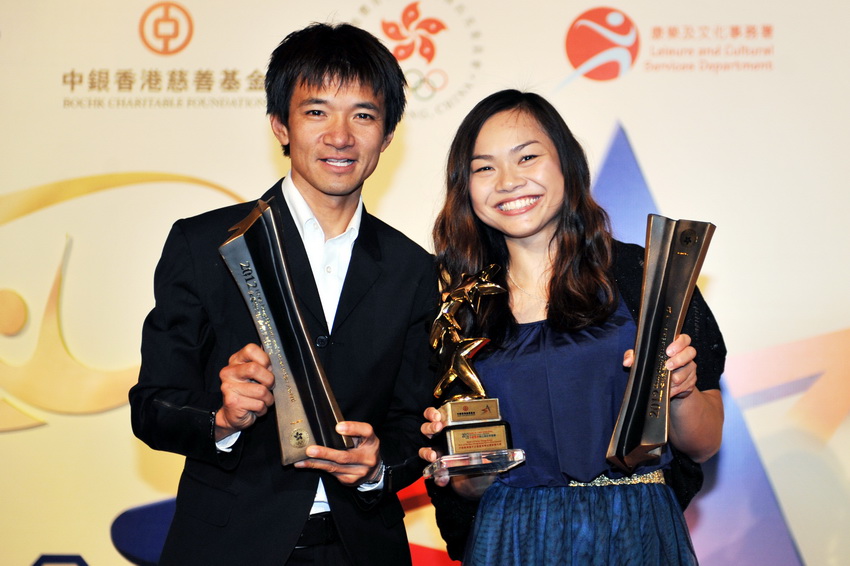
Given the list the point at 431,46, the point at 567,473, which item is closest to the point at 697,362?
the point at 567,473

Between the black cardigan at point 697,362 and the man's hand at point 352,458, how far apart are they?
0.28m

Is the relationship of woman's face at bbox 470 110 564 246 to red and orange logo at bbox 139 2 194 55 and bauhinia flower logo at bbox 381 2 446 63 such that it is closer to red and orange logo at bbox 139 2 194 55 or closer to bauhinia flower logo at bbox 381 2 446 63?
bauhinia flower logo at bbox 381 2 446 63

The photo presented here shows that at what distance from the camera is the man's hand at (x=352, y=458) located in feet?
4.90

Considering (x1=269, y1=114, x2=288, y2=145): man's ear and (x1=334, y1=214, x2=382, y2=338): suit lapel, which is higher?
(x1=269, y1=114, x2=288, y2=145): man's ear

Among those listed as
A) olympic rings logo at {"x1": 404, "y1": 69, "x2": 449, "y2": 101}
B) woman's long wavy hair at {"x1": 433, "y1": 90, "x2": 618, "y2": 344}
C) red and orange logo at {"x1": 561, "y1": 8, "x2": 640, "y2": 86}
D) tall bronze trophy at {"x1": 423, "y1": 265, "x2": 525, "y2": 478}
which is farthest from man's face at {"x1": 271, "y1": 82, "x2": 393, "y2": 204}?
red and orange logo at {"x1": 561, "y1": 8, "x2": 640, "y2": 86}

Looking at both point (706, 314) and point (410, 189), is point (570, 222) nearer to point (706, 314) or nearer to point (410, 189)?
point (706, 314)

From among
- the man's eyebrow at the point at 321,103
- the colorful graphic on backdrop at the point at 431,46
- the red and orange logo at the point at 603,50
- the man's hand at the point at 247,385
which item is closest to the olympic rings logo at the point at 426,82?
the colorful graphic on backdrop at the point at 431,46

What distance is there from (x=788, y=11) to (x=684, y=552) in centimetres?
192

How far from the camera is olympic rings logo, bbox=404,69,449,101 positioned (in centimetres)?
282

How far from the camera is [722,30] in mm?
2789

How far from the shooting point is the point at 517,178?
1766 mm

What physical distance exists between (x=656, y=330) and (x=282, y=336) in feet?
2.09

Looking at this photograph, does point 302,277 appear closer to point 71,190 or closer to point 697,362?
point 697,362

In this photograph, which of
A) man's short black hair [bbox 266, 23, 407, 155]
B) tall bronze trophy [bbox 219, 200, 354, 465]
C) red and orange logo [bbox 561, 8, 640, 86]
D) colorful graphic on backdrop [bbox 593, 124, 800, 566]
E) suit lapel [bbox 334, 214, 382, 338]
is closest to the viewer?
tall bronze trophy [bbox 219, 200, 354, 465]
